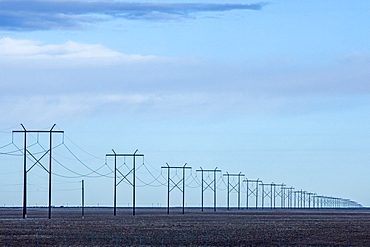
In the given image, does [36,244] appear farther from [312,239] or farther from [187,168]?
[187,168]

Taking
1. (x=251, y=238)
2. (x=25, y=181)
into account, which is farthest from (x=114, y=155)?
(x=251, y=238)

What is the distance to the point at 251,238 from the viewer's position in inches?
2562

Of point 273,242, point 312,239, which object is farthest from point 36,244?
point 312,239

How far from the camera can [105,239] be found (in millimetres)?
61844

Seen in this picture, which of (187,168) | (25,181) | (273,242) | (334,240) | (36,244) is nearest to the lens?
(36,244)

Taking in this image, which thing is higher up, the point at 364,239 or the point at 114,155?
the point at 114,155

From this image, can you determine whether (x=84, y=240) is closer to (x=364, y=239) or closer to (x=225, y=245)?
(x=225, y=245)

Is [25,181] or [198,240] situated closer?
[198,240]

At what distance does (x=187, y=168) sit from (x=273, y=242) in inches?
4799

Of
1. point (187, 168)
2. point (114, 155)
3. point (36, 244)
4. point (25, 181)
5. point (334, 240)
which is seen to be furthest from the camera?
point (187, 168)

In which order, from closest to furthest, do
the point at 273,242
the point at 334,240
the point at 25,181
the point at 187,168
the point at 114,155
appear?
the point at 273,242
the point at 334,240
the point at 25,181
the point at 114,155
the point at 187,168

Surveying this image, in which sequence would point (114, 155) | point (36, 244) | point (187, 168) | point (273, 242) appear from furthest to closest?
point (187, 168) → point (114, 155) → point (273, 242) → point (36, 244)

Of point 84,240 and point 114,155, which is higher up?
point 114,155

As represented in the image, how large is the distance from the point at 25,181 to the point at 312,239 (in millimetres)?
51223
